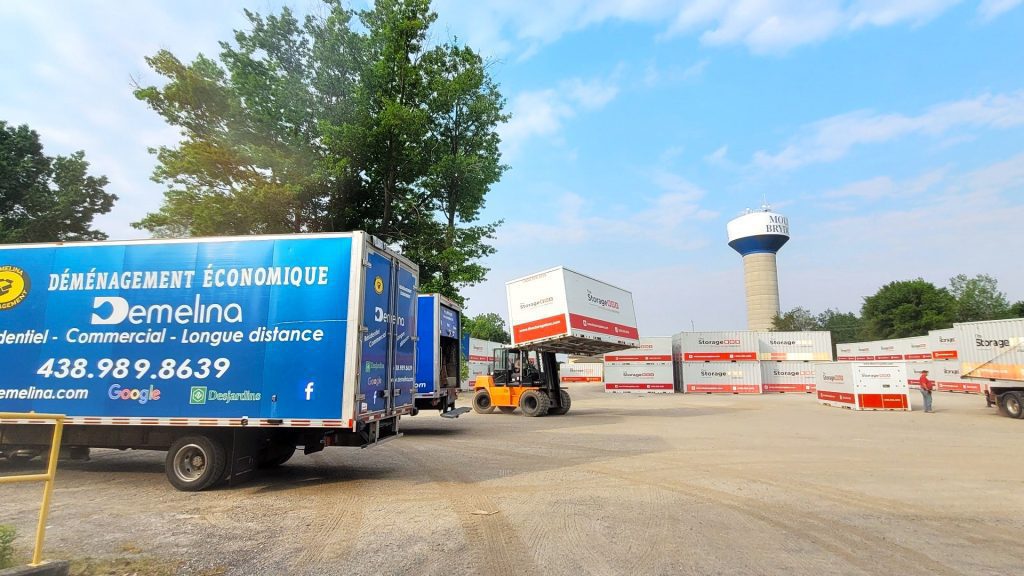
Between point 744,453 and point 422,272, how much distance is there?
17.1 meters

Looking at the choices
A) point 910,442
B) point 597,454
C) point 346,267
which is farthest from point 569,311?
point 346,267

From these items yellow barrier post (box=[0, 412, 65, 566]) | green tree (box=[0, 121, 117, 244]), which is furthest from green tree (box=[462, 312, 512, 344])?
yellow barrier post (box=[0, 412, 65, 566])

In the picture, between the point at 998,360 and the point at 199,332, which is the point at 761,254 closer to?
the point at 998,360

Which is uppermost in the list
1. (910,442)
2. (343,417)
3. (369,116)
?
(369,116)

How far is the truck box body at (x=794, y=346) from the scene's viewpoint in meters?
37.6

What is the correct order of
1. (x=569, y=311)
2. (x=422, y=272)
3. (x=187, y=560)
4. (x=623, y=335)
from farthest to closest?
1. (x=422, y=272)
2. (x=623, y=335)
3. (x=569, y=311)
4. (x=187, y=560)

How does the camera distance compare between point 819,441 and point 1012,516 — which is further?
point 819,441

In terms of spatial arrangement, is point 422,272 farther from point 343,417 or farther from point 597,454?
point 343,417

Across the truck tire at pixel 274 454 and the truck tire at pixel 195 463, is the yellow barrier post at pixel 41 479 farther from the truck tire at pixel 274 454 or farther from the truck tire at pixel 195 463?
the truck tire at pixel 274 454

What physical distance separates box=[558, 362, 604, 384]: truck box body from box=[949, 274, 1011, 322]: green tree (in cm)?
5143

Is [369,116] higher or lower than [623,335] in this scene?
higher

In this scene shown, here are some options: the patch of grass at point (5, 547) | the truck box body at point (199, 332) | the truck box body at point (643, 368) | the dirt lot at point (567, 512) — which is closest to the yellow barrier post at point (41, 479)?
the patch of grass at point (5, 547)

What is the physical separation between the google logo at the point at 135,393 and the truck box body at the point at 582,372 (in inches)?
2063

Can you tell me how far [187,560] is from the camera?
14.6 feet
